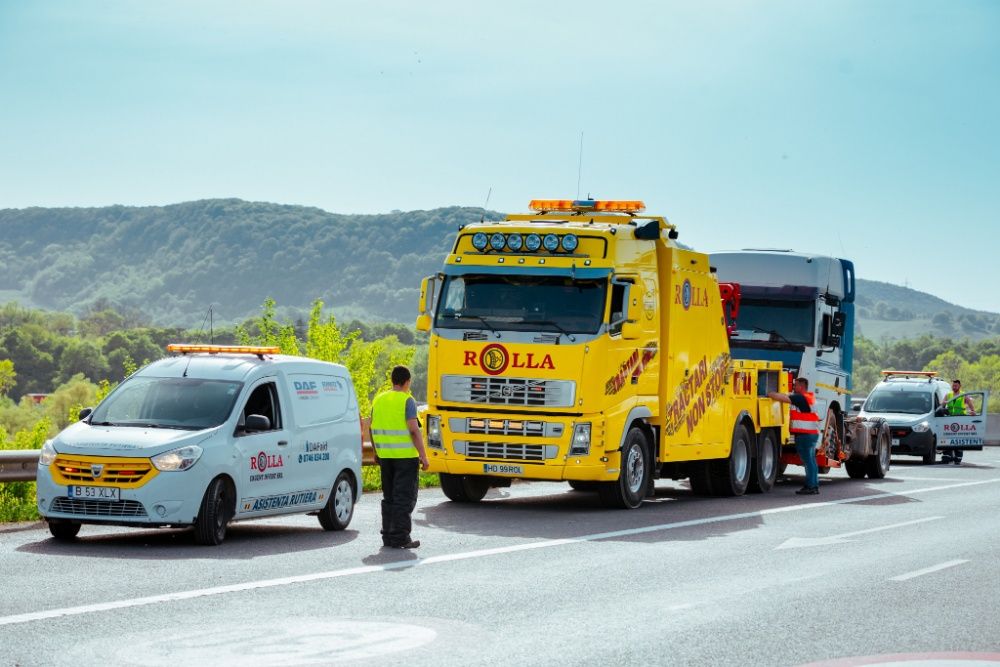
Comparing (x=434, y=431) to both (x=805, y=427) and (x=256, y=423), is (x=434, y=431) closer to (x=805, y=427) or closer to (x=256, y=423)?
(x=256, y=423)

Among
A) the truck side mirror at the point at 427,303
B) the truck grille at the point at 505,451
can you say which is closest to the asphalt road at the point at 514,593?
the truck grille at the point at 505,451

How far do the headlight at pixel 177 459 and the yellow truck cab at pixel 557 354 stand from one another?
18.2 ft

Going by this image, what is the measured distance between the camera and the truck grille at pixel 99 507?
43.5 ft

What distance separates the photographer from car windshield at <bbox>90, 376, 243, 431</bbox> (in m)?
14.3

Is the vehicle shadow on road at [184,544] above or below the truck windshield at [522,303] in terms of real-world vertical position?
below

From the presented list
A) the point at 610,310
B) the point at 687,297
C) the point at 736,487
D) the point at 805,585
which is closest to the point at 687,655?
the point at 805,585

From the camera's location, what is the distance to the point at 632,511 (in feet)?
63.2

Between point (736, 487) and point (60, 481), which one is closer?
point (60, 481)

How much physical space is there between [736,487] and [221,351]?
9.86 metres

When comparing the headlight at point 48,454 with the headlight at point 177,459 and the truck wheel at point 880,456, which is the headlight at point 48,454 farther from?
the truck wheel at point 880,456

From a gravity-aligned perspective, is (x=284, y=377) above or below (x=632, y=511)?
above

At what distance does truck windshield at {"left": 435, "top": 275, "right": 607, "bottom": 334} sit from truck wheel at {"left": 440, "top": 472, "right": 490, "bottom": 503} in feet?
7.31

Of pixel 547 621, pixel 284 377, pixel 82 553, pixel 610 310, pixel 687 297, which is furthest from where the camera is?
pixel 687 297

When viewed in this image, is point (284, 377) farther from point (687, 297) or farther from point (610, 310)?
point (687, 297)
